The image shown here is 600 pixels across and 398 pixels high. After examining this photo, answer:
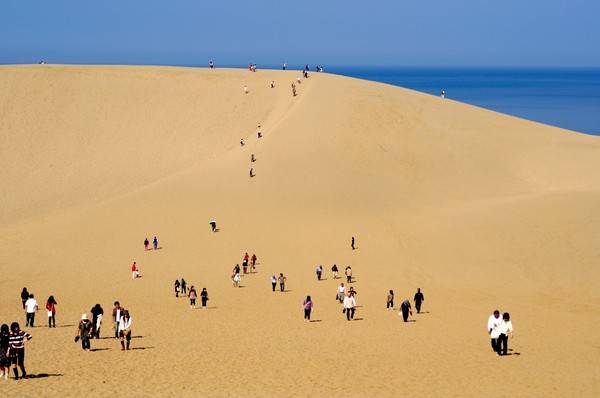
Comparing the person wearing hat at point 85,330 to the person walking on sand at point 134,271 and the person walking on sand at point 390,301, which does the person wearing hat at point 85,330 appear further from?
the person walking on sand at point 134,271

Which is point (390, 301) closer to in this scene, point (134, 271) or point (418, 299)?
point (418, 299)

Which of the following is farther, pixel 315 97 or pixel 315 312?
pixel 315 97

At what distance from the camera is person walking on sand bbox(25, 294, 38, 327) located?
2086 cm

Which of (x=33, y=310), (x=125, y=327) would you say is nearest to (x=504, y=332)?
(x=125, y=327)

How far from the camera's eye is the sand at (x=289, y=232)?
17.1 metres

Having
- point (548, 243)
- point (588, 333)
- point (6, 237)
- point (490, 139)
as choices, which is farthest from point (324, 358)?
point (490, 139)

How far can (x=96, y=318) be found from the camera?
748 inches

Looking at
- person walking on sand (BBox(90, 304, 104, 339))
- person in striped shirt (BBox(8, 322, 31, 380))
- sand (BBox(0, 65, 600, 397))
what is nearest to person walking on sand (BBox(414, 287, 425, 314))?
sand (BBox(0, 65, 600, 397))

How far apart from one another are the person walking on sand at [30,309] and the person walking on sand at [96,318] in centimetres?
247

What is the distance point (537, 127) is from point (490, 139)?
6925mm

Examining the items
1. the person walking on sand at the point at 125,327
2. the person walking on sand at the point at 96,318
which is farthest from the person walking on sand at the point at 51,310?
the person walking on sand at the point at 125,327

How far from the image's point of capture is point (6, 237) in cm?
3666

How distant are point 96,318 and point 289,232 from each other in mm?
16873

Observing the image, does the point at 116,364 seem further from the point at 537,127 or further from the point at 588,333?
the point at 537,127
